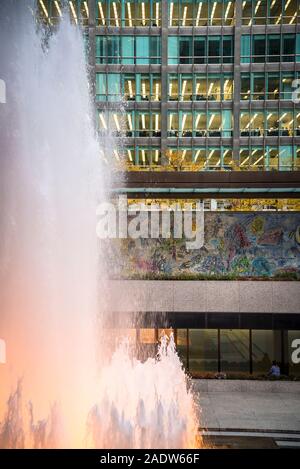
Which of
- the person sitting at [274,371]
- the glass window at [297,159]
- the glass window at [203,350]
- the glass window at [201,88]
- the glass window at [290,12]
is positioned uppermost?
the glass window at [290,12]

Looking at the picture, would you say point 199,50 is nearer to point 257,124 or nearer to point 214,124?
point 214,124

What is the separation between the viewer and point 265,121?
49.1m

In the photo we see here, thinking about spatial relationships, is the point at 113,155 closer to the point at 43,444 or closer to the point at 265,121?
the point at 265,121

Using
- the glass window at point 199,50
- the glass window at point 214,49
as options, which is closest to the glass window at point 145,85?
the glass window at point 199,50

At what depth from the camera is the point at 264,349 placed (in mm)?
19953

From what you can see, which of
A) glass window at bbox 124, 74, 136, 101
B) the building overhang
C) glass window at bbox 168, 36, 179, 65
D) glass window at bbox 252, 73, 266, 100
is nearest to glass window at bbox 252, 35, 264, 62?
glass window at bbox 252, 73, 266, 100

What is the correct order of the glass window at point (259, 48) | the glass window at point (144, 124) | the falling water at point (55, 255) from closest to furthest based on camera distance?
the falling water at point (55, 255) → the glass window at point (259, 48) → the glass window at point (144, 124)

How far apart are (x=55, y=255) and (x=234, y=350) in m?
9.21

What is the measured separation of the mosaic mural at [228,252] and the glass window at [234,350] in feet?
8.89

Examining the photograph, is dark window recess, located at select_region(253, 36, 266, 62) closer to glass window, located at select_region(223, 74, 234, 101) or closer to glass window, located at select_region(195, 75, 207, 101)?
glass window, located at select_region(223, 74, 234, 101)

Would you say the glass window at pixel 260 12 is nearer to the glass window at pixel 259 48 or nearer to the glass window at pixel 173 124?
the glass window at pixel 259 48

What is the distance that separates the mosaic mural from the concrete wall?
0.75 metres

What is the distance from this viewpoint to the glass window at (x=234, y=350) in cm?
1978

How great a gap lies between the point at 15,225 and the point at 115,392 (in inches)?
294
